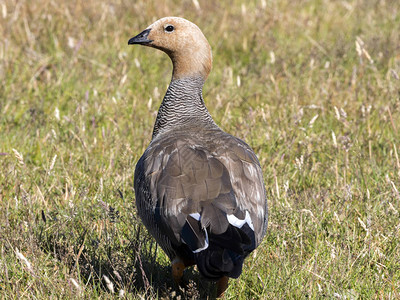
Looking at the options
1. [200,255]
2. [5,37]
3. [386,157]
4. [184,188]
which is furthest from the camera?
[5,37]

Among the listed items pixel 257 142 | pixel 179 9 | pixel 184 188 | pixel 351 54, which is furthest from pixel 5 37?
pixel 184 188

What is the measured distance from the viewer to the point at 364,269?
4.19 meters

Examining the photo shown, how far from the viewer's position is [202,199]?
3.57 m

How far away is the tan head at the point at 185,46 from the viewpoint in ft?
16.0

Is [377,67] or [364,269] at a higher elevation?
[377,67]

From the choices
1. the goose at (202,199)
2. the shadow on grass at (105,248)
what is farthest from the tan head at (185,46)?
the shadow on grass at (105,248)

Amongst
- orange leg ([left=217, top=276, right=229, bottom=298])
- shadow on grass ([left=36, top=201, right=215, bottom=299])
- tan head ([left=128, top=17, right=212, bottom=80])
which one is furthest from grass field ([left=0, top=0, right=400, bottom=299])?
tan head ([left=128, top=17, right=212, bottom=80])

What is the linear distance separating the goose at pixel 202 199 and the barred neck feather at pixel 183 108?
0.02m

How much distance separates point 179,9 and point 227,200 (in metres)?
4.99

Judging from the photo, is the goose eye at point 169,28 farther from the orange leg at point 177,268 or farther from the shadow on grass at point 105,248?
the orange leg at point 177,268

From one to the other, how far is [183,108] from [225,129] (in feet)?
4.88

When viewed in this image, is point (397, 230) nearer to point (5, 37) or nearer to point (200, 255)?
point (200, 255)

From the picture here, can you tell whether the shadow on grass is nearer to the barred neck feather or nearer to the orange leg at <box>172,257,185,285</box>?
the orange leg at <box>172,257,185,285</box>

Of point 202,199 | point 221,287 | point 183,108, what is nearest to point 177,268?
point 221,287
